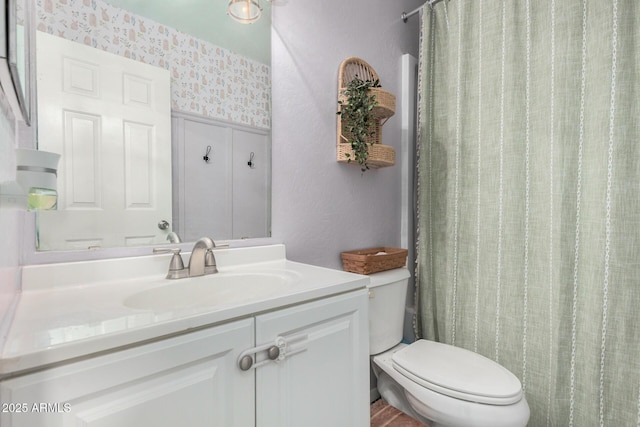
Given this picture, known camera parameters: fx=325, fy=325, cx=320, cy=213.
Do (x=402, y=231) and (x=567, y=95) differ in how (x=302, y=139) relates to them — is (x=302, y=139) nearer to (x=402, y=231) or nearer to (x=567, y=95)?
(x=402, y=231)

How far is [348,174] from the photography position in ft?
5.13

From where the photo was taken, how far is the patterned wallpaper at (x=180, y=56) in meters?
0.89

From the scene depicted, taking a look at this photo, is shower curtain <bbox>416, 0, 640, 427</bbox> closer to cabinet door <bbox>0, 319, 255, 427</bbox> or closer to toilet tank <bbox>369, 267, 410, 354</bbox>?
toilet tank <bbox>369, 267, 410, 354</bbox>

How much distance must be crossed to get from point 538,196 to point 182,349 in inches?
55.1

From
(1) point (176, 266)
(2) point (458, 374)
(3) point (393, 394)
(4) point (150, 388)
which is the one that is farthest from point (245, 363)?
(3) point (393, 394)

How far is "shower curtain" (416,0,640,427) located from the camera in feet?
3.78

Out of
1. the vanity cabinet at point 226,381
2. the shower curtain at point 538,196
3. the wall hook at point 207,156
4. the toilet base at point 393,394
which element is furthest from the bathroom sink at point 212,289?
the shower curtain at point 538,196

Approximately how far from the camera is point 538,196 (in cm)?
133

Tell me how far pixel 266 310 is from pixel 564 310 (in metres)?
1.20

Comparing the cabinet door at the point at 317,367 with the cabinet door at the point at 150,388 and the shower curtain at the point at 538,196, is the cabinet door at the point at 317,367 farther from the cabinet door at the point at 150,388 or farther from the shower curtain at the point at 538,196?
the shower curtain at the point at 538,196

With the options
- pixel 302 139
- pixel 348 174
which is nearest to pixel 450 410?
pixel 348 174

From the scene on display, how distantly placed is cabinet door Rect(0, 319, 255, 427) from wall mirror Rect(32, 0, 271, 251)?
51 centimetres

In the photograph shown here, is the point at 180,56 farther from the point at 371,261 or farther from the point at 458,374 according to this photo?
the point at 458,374

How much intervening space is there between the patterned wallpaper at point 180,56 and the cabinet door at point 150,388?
79 centimetres
